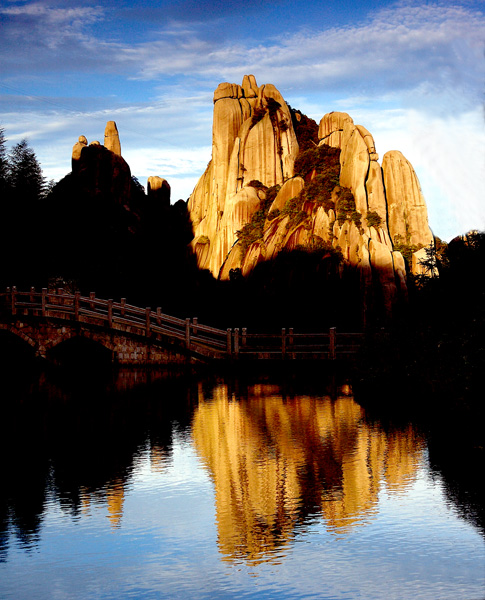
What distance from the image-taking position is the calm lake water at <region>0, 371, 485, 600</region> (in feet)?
25.4

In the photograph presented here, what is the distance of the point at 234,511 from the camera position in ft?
34.4

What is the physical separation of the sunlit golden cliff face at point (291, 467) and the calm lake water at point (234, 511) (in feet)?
0.11

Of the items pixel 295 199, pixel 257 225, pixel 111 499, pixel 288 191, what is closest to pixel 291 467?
pixel 111 499

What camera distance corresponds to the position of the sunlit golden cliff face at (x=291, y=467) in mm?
9758

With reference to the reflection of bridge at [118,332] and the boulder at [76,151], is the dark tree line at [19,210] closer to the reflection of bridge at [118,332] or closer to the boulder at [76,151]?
the boulder at [76,151]

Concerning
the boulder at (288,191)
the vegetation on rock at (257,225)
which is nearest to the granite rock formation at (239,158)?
the vegetation on rock at (257,225)

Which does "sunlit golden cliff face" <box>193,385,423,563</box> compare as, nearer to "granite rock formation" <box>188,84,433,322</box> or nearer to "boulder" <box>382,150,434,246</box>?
"granite rock formation" <box>188,84,433,322</box>

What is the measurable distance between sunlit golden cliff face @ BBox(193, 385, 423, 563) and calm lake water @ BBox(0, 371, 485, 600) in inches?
1.4

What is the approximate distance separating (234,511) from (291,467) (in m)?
2.69

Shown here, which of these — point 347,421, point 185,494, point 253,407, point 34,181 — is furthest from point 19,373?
point 34,181

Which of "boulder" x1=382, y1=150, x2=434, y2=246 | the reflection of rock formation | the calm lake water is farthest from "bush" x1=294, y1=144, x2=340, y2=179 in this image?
the reflection of rock formation

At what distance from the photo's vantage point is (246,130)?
65.1 metres

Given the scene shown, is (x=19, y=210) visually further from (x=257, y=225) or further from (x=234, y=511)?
(x=234, y=511)

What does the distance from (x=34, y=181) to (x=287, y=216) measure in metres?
21.9
